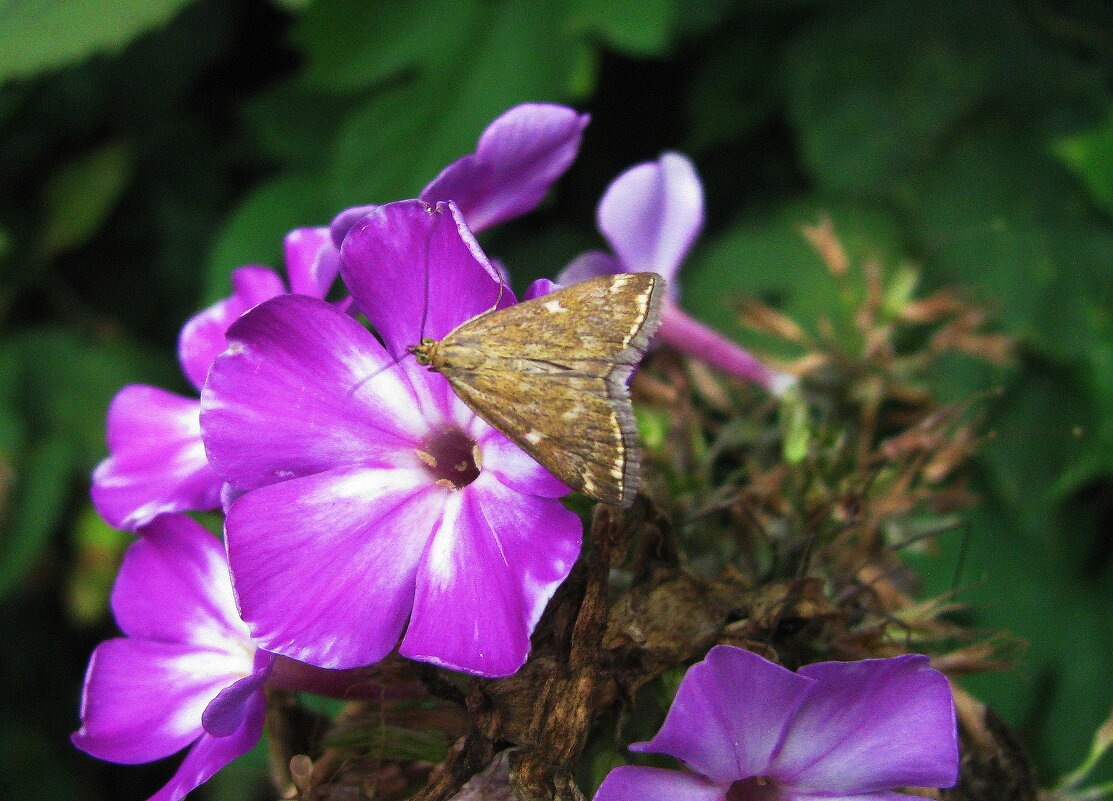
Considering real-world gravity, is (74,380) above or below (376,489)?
below

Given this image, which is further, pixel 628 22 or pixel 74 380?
pixel 74 380

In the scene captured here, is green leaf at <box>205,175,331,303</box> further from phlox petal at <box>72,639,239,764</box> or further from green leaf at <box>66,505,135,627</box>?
phlox petal at <box>72,639,239,764</box>

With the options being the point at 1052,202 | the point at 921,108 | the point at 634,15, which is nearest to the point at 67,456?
the point at 634,15

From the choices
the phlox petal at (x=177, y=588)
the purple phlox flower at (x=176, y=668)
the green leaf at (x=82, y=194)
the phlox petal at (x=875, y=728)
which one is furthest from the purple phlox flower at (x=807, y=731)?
the green leaf at (x=82, y=194)

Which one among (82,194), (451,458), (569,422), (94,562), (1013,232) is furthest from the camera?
(82,194)

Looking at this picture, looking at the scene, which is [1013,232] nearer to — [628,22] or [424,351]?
[628,22]

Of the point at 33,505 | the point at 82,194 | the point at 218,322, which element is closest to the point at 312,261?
the point at 218,322

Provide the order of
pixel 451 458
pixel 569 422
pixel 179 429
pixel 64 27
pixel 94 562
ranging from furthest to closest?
1. pixel 94 562
2. pixel 64 27
3. pixel 179 429
4. pixel 451 458
5. pixel 569 422
